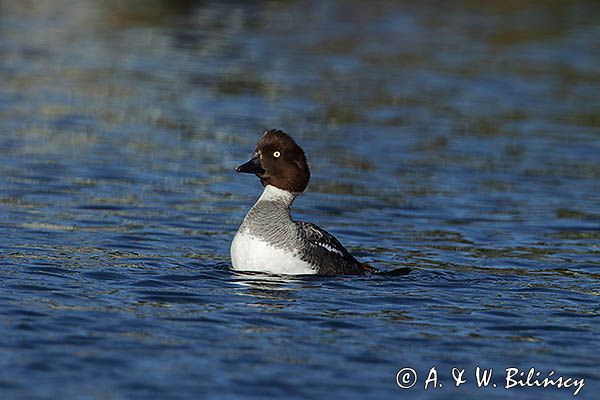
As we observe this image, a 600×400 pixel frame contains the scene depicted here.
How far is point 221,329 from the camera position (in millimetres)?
10602

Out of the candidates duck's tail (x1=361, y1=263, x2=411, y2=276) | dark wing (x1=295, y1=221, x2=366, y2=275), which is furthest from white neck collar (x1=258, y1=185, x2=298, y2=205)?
duck's tail (x1=361, y1=263, x2=411, y2=276)

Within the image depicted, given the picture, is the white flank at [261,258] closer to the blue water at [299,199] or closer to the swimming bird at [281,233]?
the swimming bird at [281,233]

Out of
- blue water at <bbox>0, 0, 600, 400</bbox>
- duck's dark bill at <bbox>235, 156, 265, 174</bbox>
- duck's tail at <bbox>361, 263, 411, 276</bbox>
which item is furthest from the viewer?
duck's tail at <bbox>361, 263, 411, 276</bbox>

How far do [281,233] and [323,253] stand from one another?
1.55 ft

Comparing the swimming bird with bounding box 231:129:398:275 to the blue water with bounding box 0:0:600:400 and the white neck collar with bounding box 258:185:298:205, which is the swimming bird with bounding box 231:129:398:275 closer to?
the white neck collar with bounding box 258:185:298:205

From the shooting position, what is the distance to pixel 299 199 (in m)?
18.1

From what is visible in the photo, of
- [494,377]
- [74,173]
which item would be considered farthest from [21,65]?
[494,377]

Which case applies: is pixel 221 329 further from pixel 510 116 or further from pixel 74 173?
pixel 510 116

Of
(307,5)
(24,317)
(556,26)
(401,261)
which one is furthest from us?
(307,5)

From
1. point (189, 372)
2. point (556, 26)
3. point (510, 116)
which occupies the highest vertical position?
point (556, 26)

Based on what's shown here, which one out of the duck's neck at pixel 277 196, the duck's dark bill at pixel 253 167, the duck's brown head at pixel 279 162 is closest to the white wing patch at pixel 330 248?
the duck's neck at pixel 277 196

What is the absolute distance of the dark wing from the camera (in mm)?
12742

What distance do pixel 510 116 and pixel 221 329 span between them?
15.3m

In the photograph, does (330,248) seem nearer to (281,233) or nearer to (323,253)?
(323,253)
